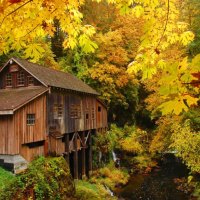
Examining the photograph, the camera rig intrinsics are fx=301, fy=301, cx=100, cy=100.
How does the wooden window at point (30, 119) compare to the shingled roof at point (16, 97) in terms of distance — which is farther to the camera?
the wooden window at point (30, 119)

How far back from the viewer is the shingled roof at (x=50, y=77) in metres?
22.4

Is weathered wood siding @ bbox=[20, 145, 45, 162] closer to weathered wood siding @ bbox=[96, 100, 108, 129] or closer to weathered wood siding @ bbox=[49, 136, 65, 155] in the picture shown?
weathered wood siding @ bbox=[49, 136, 65, 155]

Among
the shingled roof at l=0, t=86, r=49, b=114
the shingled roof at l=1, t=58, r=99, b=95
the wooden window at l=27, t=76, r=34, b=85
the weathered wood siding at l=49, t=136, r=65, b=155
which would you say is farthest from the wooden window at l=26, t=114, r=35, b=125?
the wooden window at l=27, t=76, r=34, b=85

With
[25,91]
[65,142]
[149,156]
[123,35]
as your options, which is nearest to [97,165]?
[65,142]

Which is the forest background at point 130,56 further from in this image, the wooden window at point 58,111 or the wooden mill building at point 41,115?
the wooden window at point 58,111

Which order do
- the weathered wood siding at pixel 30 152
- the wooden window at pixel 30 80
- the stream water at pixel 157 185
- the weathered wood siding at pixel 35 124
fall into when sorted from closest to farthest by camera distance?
the weathered wood siding at pixel 35 124 < the weathered wood siding at pixel 30 152 < the wooden window at pixel 30 80 < the stream water at pixel 157 185

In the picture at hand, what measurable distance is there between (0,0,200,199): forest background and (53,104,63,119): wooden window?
499cm

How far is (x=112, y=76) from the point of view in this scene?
33.8 m

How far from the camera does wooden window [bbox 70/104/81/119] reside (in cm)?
2602

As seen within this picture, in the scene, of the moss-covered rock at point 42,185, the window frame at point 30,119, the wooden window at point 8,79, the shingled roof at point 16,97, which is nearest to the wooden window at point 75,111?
the shingled roof at point 16,97

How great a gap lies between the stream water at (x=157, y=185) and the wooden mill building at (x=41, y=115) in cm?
454

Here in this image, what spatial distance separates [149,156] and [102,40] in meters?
14.3

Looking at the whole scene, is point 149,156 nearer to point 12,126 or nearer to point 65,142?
point 65,142

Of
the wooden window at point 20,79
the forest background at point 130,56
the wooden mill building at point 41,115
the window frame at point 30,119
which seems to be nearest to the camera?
the forest background at point 130,56
